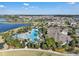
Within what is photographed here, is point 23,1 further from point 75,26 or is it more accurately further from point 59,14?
point 75,26

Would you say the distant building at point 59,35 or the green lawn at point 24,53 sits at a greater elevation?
the distant building at point 59,35

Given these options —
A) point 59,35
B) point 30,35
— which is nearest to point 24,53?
point 30,35

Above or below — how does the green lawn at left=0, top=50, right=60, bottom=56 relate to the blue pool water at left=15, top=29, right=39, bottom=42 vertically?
below

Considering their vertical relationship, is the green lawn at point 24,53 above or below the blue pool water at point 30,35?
below

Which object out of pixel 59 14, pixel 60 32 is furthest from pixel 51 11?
pixel 60 32

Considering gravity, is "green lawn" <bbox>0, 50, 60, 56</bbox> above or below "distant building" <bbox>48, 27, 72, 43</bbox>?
below

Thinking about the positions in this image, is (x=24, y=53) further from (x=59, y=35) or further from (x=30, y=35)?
(x=59, y=35)

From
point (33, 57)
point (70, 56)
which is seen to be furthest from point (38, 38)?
point (70, 56)

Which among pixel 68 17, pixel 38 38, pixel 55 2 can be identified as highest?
pixel 55 2

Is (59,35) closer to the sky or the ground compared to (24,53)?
closer to the sky

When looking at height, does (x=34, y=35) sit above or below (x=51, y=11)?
below

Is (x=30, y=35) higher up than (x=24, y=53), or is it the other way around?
(x=30, y=35)
